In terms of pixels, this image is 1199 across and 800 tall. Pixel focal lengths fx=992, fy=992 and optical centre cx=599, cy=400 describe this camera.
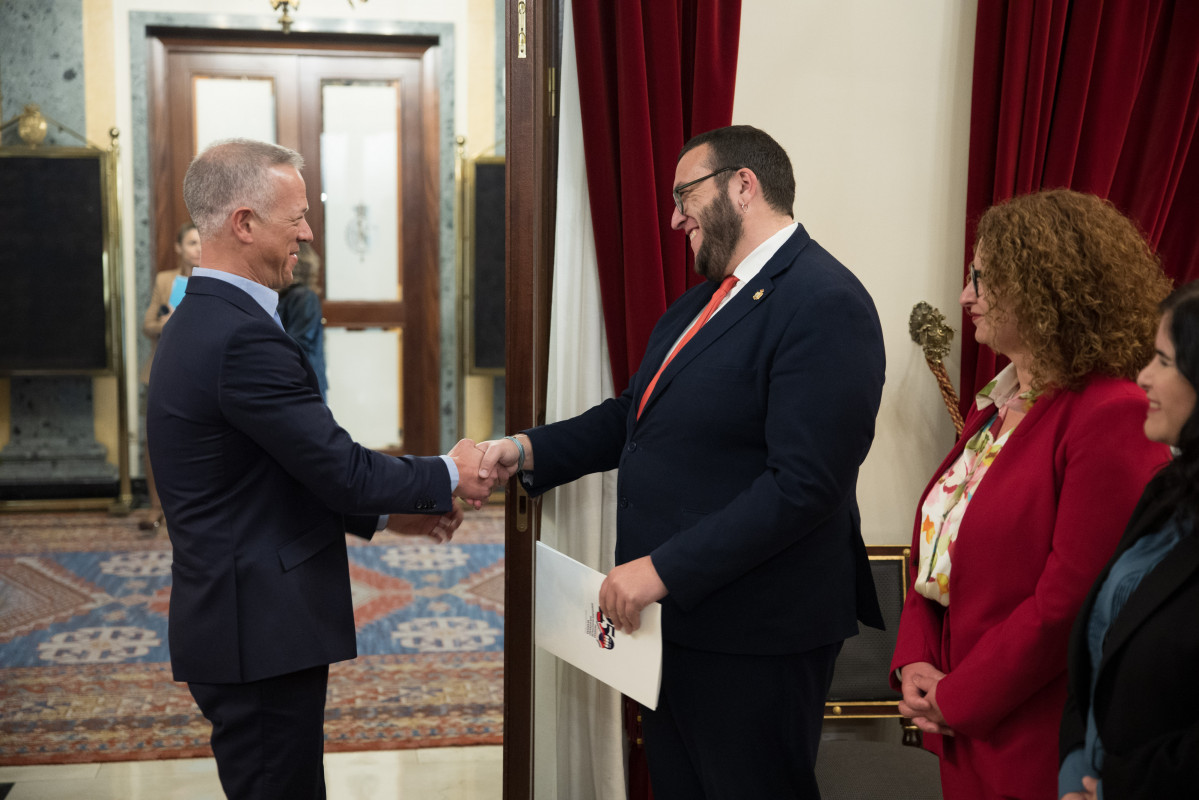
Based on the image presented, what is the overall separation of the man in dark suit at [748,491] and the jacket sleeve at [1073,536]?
0.31m

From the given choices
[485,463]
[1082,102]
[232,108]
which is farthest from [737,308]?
[232,108]

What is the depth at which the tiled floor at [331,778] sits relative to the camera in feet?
9.49

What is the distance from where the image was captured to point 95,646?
161 inches

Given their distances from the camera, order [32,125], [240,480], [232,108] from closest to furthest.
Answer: [240,480], [32,125], [232,108]

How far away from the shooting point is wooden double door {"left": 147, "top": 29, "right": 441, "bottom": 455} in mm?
6398

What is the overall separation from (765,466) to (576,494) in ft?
2.75

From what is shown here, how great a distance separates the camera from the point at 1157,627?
1.21 metres

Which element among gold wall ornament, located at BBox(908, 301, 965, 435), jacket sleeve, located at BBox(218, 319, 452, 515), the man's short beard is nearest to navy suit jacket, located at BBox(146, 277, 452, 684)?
jacket sleeve, located at BBox(218, 319, 452, 515)

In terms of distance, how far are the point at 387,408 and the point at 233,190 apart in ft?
16.9

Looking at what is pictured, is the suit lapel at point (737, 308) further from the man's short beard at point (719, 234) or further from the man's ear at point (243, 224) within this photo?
the man's ear at point (243, 224)

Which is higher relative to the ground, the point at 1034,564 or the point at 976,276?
the point at 976,276

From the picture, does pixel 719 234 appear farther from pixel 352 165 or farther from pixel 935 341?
pixel 352 165

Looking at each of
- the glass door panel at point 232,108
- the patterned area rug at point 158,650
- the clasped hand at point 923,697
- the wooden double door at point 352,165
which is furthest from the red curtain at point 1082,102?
the glass door panel at point 232,108

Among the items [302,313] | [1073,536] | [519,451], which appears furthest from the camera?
[302,313]
